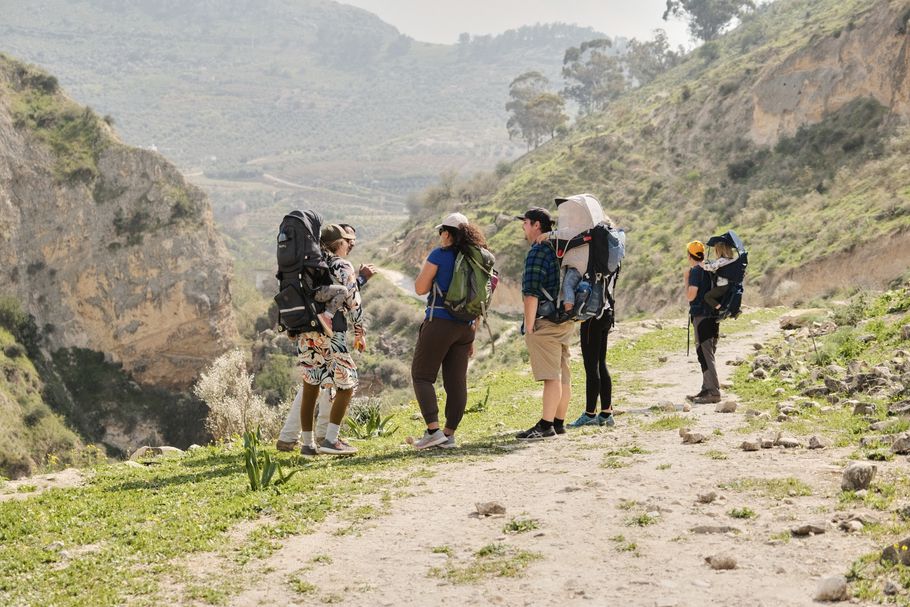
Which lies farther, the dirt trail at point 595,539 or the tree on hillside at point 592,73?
the tree on hillside at point 592,73

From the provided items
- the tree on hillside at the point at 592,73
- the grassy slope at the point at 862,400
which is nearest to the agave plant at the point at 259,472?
the grassy slope at the point at 862,400

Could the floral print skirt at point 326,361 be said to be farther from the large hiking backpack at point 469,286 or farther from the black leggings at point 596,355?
the black leggings at point 596,355

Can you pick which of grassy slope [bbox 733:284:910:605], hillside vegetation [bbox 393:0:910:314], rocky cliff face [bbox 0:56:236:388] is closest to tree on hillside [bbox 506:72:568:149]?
hillside vegetation [bbox 393:0:910:314]

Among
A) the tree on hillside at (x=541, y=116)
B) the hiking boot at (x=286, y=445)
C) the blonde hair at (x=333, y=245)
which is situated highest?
the tree on hillside at (x=541, y=116)

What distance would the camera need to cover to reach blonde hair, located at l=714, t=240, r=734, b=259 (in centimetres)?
955

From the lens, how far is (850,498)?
194 inches

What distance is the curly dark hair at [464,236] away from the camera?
23.6 feet

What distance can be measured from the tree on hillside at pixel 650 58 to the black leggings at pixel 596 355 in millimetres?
93372

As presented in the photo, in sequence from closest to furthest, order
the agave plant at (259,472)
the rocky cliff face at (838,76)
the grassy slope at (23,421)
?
the agave plant at (259,472), the rocky cliff face at (838,76), the grassy slope at (23,421)

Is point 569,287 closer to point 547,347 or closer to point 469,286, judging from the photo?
point 547,347

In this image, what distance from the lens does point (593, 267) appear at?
752 centimetres

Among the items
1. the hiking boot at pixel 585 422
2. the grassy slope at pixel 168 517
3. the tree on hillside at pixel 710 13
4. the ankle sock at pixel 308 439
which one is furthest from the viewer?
the tree on hillside at pixel 710 13

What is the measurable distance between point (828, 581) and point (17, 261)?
63.6m

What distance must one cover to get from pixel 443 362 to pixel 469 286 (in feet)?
2.55
